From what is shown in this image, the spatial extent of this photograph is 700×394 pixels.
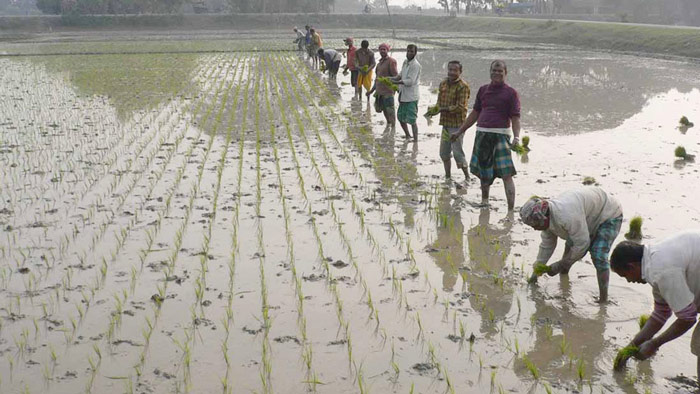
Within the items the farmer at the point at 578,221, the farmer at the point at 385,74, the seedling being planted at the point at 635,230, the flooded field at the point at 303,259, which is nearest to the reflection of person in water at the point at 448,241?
the flooded field at the point at 303,259

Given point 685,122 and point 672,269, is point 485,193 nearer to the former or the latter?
point 672,269

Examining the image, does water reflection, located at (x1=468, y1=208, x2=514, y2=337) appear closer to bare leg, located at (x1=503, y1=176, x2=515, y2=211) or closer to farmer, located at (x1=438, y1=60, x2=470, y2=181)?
bare leg, located at (x1=503, y1=176, x2=515, y2=211)

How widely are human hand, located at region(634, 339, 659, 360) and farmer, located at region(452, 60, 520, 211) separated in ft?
9.54

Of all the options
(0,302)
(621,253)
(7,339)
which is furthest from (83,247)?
(621,253)

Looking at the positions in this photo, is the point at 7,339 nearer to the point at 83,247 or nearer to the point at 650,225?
the point at 83,247

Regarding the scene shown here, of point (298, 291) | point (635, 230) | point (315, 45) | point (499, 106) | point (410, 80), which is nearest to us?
point (298, 291)

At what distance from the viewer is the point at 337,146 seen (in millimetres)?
9711

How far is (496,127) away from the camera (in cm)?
629

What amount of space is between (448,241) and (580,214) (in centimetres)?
181

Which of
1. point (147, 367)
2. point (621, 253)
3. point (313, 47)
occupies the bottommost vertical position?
point (147, 367)

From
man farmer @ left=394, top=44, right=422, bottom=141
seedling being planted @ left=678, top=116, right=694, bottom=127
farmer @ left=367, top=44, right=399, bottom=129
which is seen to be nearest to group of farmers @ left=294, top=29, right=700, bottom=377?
man farmer @ left=394, top=44, right=422, bottom=141

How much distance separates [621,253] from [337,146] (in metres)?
6.77

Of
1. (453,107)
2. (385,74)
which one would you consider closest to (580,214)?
(453,107)

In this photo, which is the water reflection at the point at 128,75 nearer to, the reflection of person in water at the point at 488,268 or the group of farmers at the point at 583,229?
the group of farmers at the point at 583,229
